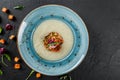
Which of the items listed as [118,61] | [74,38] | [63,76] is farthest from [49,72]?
[118,61]

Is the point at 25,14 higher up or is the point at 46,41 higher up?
the point at 25,14

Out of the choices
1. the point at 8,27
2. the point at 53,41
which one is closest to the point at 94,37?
the point at 53,41

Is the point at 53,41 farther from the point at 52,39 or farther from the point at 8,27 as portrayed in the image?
the point at 8,27

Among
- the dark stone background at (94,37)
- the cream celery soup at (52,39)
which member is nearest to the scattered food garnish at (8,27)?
the dark stone background at (94,37)

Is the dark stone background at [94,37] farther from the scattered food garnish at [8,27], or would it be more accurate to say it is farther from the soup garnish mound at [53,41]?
the soup garnish mound at [53,41]

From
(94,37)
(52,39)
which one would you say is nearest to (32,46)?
(52,39)

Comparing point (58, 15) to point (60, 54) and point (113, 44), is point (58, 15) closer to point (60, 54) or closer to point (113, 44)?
point (60, 54)
